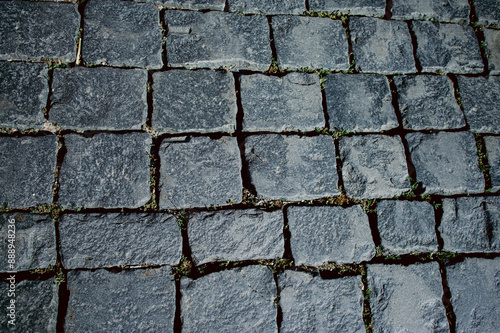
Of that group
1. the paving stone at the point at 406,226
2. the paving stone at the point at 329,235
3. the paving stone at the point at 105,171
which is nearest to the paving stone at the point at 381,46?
the paving stone at the point at 406,226

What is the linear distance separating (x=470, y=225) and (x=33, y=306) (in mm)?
2864

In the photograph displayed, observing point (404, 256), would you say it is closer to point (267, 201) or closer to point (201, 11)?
point (267, 201)

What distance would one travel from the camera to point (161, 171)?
7.37 feet

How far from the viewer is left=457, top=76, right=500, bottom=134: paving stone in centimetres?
264

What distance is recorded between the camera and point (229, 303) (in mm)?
2076

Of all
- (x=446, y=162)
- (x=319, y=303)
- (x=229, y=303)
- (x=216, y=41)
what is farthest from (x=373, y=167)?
(x=216, y=41)

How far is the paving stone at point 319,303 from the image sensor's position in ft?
6.88

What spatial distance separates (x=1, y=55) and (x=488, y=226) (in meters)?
3.63

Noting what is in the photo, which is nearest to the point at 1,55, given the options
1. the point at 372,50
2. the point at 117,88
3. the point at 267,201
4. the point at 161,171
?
the point at 117,88

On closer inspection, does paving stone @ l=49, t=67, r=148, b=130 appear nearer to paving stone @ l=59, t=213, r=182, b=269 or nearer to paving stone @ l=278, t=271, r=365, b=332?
paving stone @ l=59, t=213, r=182, b=269

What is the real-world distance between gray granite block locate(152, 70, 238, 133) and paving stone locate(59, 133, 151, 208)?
24cm

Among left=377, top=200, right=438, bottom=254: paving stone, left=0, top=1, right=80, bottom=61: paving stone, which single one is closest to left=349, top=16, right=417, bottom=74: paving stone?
left=377, top=200, right=438, bottom=254: paving stone

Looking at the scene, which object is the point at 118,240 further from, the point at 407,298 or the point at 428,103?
the point at 428,103

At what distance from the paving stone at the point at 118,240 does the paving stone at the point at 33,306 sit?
174 millimetres
